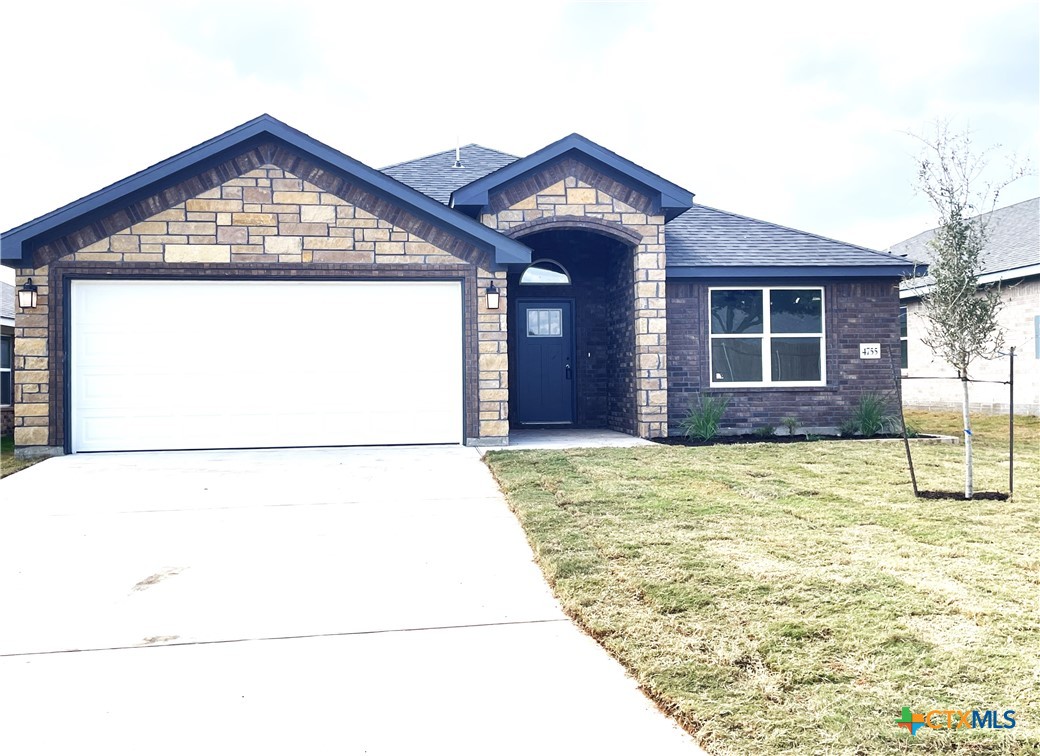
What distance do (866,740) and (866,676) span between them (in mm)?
532

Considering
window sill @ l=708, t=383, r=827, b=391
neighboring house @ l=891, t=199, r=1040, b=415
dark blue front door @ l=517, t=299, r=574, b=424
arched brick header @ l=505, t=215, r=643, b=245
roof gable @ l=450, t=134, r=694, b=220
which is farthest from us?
neighboring house @ l=891, t=199, r=1040, b=415

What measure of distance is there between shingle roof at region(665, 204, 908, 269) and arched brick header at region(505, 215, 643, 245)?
976 millimetres

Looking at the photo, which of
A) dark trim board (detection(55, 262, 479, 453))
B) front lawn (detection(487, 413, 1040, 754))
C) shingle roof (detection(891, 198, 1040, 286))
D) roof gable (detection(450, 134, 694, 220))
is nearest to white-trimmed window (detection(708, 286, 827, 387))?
roof gable (detection(450, 134, 694, 220))

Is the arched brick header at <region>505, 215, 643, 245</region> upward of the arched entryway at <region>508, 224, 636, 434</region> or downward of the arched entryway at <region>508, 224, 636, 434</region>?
upward

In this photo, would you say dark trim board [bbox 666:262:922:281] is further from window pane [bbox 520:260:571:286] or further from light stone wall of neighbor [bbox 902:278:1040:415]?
light stone wall of neighbor [bbox 902:278:1040:415]

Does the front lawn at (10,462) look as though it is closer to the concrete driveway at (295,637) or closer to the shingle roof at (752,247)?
the concrete driveway at (295,637)

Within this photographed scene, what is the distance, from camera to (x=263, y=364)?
10172mm

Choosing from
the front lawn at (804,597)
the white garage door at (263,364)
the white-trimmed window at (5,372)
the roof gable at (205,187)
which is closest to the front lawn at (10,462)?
the white garage door at (263,364)

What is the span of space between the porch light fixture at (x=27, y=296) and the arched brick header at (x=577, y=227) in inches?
253

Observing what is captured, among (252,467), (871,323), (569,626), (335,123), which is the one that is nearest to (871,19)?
(871,323)

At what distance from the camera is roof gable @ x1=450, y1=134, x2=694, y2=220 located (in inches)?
421

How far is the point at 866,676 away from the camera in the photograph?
2781mm

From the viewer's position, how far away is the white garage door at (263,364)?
9.88 metres

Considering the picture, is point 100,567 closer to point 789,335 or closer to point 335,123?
point 789,335
